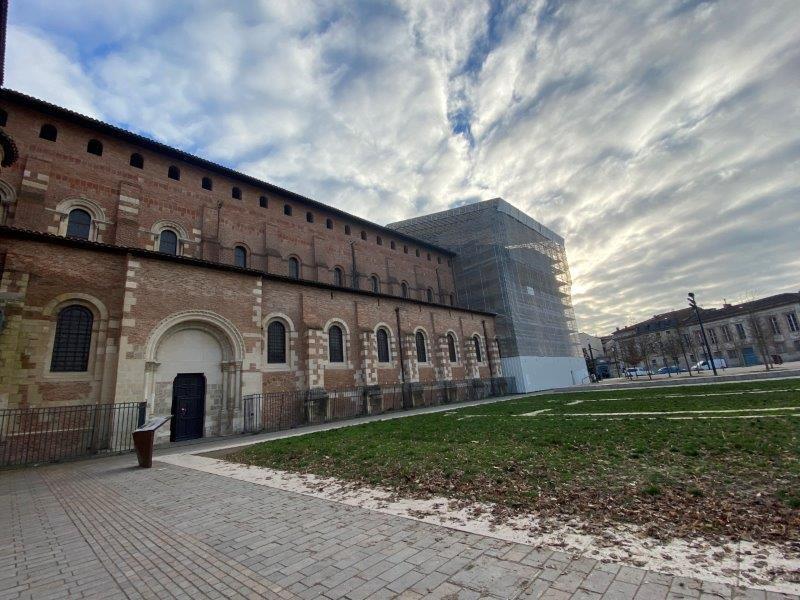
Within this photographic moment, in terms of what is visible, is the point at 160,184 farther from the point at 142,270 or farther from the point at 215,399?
the point at 215,399

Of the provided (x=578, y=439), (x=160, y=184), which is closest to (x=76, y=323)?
(x=160, y=184)

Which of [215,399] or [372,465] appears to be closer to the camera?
[372,465]

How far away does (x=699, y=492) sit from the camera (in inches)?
183

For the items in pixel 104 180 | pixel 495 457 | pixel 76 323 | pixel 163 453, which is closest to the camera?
pixel 495 457

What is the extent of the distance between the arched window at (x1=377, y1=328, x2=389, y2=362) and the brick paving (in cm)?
1906

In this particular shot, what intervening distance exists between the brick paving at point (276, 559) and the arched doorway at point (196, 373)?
9.33m

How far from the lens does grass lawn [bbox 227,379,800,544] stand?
410 centimetres

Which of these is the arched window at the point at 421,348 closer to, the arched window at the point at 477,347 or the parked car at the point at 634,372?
the arched window at the point at 477,347

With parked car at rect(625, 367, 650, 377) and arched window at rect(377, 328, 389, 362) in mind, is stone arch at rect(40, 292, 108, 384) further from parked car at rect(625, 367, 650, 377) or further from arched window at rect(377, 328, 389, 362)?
parked car at rect(625, 367, 650, 377)

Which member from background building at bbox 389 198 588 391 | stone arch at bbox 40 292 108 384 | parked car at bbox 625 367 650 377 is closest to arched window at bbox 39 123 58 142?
stone arch at bbox 40 292 108 384

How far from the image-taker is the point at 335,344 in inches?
894

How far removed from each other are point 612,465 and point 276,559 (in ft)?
17.9

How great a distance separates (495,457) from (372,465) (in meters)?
2.55

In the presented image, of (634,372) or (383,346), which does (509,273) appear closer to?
(383,346)
